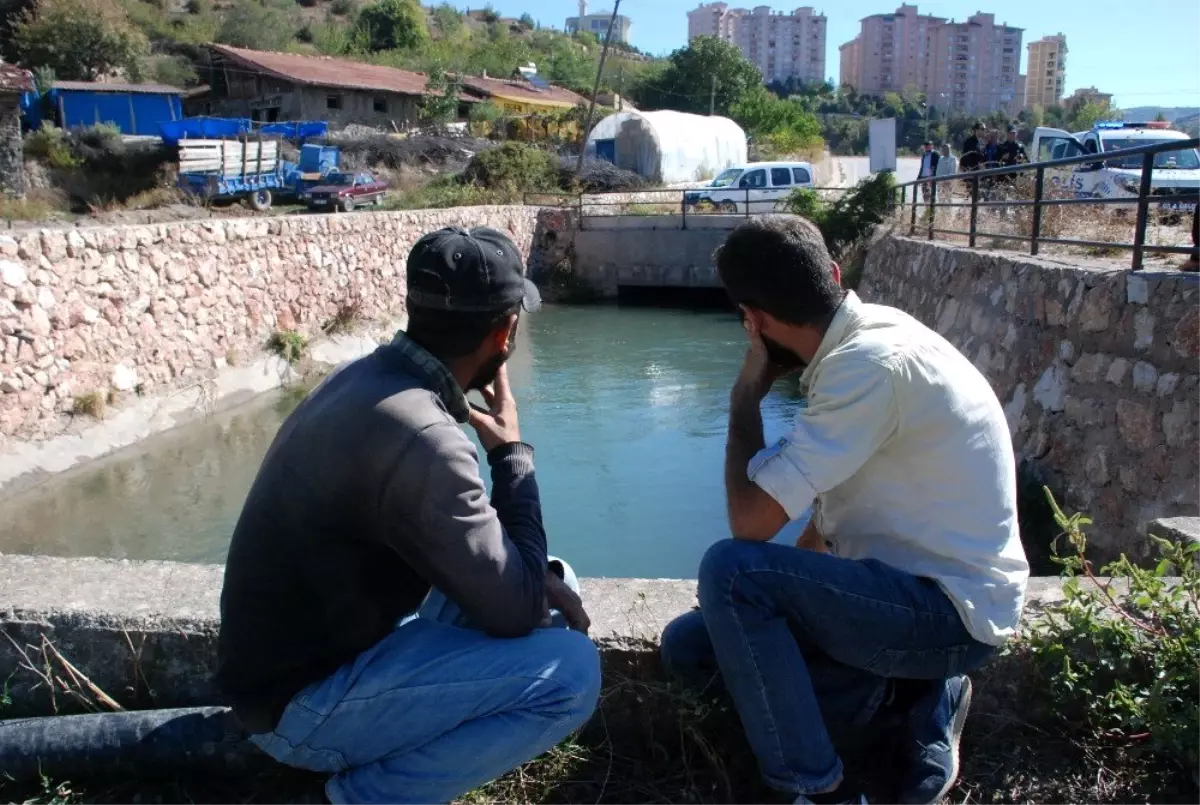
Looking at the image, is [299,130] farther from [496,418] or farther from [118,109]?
[496,418]

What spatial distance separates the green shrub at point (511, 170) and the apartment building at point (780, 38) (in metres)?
108

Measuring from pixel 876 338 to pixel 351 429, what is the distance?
918mm

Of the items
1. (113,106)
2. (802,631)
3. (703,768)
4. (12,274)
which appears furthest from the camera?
(113,106)

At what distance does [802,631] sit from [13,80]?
75.5 ft

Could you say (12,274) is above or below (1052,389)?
above

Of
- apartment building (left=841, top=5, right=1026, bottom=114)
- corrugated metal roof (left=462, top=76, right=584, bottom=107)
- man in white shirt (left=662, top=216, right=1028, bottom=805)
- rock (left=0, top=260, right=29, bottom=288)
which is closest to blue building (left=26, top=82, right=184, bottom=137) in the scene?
corrugated metal roof (left=462, top=76, right=584, bottom=107)

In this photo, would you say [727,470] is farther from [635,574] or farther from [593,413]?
[593,413]

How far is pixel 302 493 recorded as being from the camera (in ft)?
5.03

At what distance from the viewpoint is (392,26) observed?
51625 mm

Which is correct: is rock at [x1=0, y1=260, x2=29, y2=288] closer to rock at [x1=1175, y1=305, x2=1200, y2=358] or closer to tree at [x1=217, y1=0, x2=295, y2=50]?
rock at [x1=1175, y1=305, x2=1200, y2=358]

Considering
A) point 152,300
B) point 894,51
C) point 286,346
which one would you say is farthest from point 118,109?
point 894,51

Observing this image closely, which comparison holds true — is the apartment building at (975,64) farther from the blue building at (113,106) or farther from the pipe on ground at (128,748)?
the pipe on ground at (128,748)

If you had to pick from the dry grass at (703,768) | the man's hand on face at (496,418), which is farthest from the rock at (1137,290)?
the man's hand on face at (496,418)

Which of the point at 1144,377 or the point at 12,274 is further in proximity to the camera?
the point at 12,274
